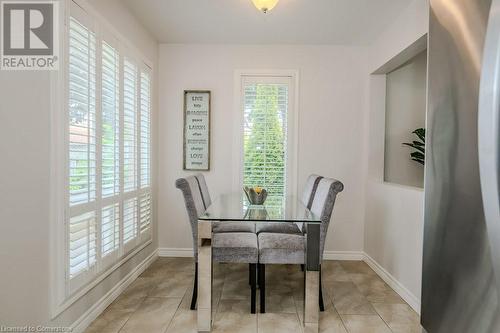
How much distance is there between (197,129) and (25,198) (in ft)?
6.78

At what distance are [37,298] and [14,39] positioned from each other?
4.60ft

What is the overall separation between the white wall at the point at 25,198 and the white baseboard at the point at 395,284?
247 centimetres

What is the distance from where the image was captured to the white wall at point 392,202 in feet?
7.81

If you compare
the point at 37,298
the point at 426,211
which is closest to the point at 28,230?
the point at 37,298

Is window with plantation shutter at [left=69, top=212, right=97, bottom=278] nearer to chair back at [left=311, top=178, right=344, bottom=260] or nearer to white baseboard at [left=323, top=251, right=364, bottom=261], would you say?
chair back at [left=311, top=178, right=344, bottom=260]

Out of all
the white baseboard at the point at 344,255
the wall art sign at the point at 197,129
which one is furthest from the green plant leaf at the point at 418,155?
the wall art sign at the point at 197,129

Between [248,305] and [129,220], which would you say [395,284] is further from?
[129,220]

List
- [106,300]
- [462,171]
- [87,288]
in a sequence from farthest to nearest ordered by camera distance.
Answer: [106,300] → [87,288] → [462,171]

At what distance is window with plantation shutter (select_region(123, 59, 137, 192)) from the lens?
8.69 ft

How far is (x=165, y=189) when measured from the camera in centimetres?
354

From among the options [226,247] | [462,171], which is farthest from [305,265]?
[462,171]

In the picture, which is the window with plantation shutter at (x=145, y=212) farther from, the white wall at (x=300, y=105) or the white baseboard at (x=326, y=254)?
the white baseboard at (x=326, y=254)

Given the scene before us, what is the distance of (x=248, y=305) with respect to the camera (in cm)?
240

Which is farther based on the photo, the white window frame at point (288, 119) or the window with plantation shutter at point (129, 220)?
the white window frame at point (288, 119)
